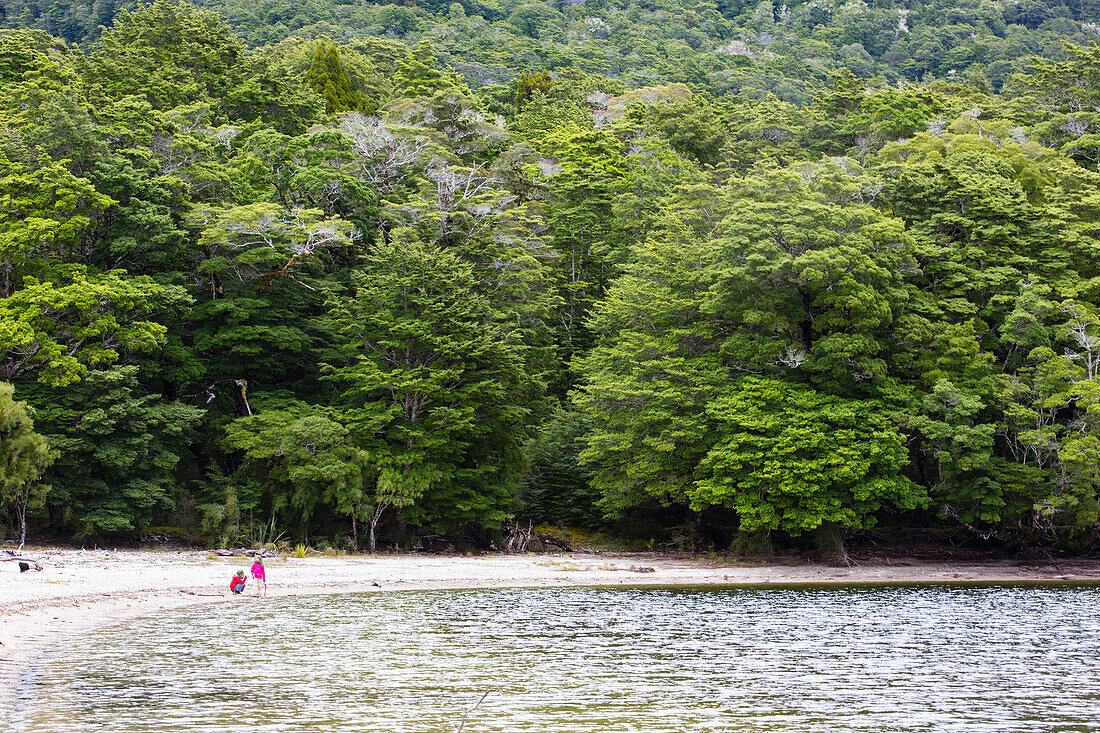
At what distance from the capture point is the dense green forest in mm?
30500

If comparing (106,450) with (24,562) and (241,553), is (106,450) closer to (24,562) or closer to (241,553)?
(241,553)

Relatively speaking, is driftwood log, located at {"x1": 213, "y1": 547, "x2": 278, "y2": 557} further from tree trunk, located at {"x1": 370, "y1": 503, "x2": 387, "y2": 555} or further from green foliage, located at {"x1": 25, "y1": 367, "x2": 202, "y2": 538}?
tree trunk, located at {"x1": 370, "y1": 503, "x2": 387, "y2": 555}

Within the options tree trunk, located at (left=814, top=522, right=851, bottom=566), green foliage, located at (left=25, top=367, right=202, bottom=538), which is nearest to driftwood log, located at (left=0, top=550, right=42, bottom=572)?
green foliage, located at (left=25, top=367, right=202, bottom=538)

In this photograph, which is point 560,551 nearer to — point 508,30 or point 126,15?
point 126,15

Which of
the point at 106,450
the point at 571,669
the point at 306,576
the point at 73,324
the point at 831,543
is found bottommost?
the point at 306,576

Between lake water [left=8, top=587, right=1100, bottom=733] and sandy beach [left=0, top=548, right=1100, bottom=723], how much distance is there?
1165 mm

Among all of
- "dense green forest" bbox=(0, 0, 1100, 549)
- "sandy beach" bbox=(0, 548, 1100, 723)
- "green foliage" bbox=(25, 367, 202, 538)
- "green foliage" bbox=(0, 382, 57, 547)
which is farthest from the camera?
"dense green forest" bbox=(0, 0, 1100, 549)

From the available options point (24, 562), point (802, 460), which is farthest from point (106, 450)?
point (802, 460)

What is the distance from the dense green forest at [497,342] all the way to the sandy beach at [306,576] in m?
1.91

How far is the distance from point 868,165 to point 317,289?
2952cm

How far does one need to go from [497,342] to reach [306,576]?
1275 cm

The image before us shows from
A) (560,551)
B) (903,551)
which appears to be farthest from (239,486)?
(903,551)

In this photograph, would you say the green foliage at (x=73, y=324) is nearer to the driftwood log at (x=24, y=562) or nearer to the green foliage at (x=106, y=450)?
the green foliage at (x=106, y=450)

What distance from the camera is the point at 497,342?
35.2 metres
